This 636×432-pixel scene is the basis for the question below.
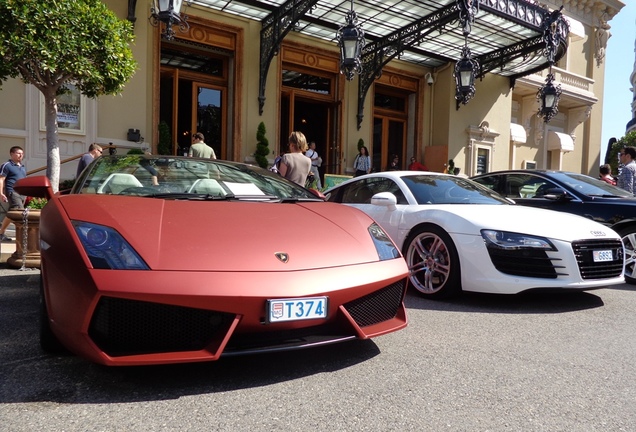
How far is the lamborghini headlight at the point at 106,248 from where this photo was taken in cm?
204

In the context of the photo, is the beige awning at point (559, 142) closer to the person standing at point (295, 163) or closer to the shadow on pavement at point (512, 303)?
the person standing at point (295, 163)

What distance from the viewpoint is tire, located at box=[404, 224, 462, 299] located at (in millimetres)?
4074

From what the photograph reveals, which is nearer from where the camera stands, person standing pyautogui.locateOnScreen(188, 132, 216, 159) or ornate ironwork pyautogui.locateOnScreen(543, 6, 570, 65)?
person standing pyautogui.locateOnScreen(188, 132, 216, 159)

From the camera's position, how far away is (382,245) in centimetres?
270

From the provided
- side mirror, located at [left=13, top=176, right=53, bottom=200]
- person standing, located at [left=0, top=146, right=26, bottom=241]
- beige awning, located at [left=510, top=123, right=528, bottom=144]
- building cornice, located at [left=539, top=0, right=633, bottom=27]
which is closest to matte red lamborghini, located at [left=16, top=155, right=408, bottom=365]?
side mirror, located at [left=13, top=176, right=53, bottom=200]

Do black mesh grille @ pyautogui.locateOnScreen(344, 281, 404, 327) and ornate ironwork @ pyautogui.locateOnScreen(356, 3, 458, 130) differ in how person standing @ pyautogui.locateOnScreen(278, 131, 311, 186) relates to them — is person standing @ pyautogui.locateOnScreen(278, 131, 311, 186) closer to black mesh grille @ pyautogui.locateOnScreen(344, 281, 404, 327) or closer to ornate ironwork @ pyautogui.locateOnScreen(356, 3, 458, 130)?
black mesh grille @ pyautogui.locateOnScreen(344, 281, 404, 327)

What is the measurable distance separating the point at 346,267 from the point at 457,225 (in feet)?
6.64

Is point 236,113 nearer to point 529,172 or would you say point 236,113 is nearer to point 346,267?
point 529,172

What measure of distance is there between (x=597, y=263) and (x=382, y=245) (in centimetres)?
232

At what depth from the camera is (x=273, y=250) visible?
7.53 ft

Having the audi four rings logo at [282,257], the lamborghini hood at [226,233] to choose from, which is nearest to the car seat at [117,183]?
the lamborghini hood at [226,233]

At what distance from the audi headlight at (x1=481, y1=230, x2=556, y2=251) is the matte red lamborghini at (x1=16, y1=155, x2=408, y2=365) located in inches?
57.8

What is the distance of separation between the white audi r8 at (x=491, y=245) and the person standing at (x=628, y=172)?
364 cm

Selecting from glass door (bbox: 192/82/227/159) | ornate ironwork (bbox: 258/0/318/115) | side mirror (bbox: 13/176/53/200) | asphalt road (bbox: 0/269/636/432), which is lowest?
asphalt road (bbox: 0/269/636/432)
